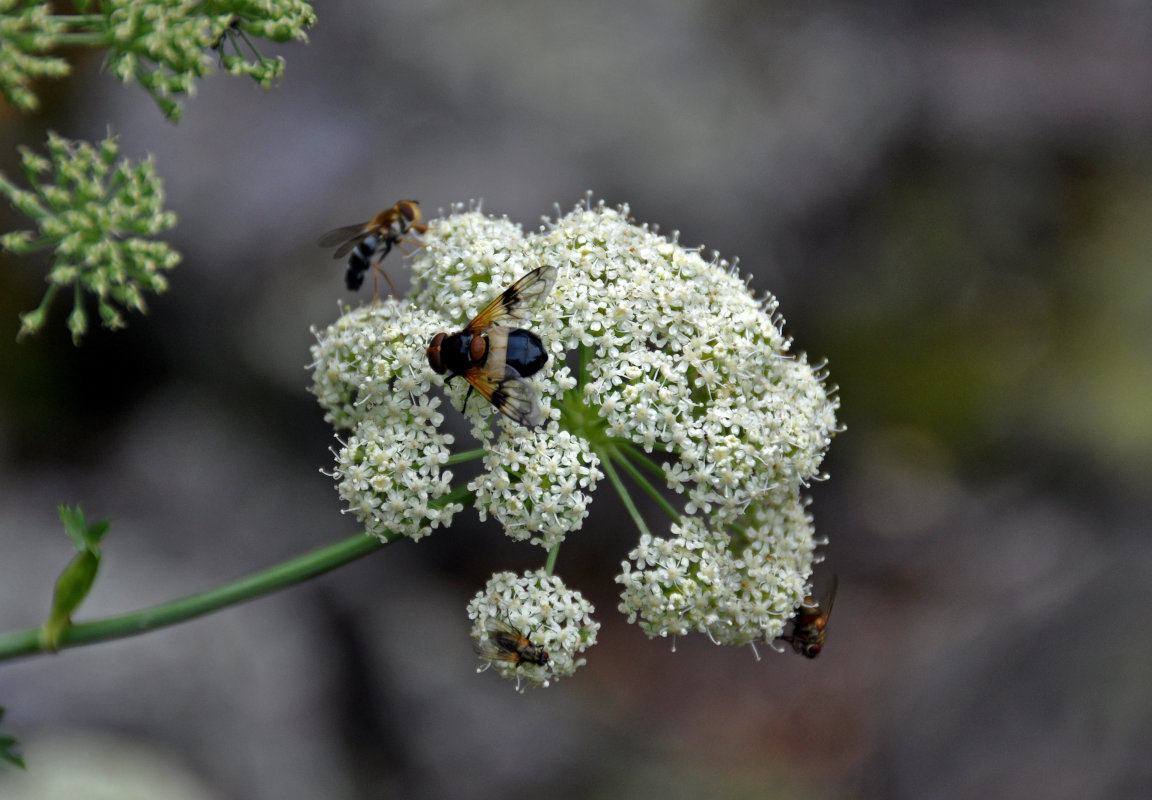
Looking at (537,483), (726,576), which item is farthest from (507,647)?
(726,576)

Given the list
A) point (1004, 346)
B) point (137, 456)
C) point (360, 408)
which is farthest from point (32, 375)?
point (1004, 346)

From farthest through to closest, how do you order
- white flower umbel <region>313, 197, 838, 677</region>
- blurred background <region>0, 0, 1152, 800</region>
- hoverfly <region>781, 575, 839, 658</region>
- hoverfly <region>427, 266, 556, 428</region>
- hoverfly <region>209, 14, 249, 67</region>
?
blurred background <region>0, 0, 1152, 800</region> → hoverfly <region>781, 575, 839, 658</region> → white flower umbel <region>313, 197, 838, 677</region> → hoverfly <region>427, 266, 556, 428</region> → hoverfly <region>209, 14, 249, 67</region>

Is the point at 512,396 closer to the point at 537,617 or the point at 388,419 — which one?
the point at 388,419

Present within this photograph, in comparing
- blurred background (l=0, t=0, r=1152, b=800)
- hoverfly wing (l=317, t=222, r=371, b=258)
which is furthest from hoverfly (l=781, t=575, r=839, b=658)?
hoverfly wing (l=317, t=222, r=371, b=258)

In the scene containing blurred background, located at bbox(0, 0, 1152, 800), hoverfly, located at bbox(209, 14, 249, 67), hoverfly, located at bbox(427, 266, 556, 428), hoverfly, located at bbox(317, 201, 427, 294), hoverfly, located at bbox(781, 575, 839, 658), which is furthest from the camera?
blurred background, located at bbox(0, 0, 1152, 800)

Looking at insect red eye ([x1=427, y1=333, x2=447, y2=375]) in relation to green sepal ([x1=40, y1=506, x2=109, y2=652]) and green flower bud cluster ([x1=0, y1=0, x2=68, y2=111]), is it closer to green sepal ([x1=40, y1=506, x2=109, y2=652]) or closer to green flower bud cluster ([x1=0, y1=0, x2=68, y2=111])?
green sepal ([x1=40, y1=506, x2=109, y2=652])

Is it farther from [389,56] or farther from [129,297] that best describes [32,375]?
[129,297]

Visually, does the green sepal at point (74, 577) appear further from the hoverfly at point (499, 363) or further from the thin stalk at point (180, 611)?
the hoverfly at point (499, 363)
